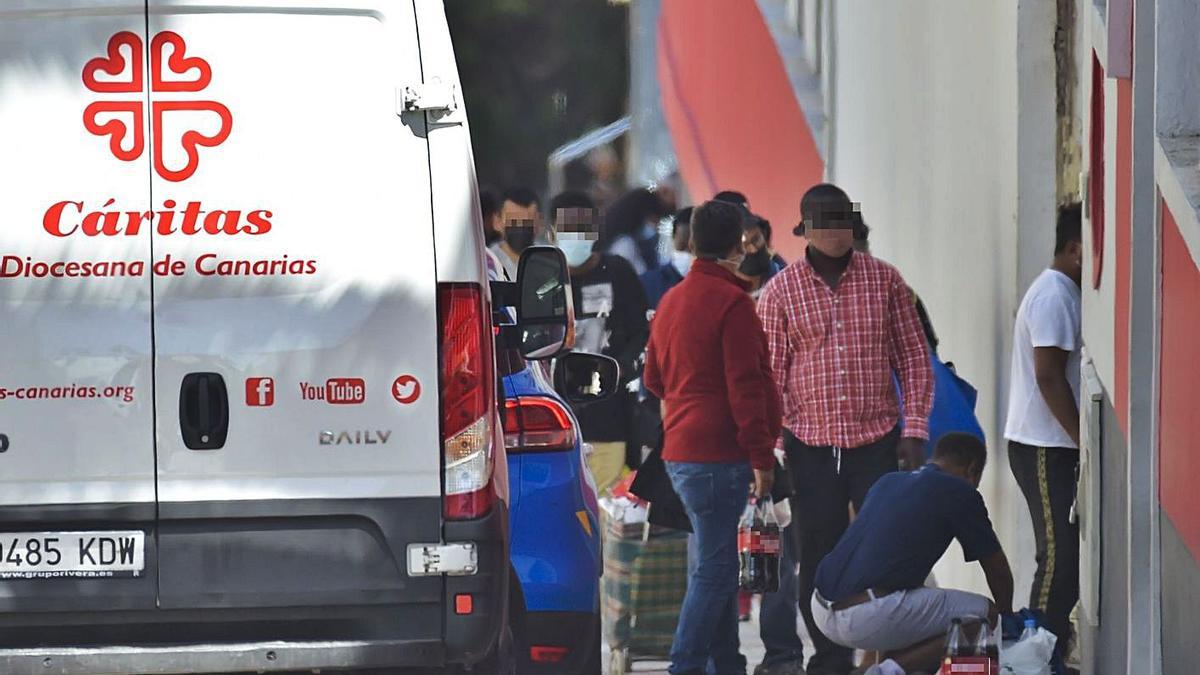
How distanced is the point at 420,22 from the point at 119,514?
4.71ft

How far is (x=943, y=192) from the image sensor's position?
12180 mm

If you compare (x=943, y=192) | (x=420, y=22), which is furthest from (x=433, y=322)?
(x=943, y=192)

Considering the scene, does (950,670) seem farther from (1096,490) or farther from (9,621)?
(9,621)

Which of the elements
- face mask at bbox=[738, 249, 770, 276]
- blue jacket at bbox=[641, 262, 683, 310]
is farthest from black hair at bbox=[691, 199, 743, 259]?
blue jacket at bbox=[641, 262, 683, 310]

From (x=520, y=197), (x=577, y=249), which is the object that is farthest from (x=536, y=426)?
(x=520, y=197)

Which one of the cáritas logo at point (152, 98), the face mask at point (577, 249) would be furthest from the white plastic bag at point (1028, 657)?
the face mask at point (577, 249)

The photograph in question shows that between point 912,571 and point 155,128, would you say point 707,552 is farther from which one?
point 155,128

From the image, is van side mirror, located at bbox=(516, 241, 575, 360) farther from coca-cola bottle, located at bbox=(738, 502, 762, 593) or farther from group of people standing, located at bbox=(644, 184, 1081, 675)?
coca-cola bottle, located at bbox=(738, 502, 762, 593)

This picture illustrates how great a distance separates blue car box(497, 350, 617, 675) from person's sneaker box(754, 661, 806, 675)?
1.79 m

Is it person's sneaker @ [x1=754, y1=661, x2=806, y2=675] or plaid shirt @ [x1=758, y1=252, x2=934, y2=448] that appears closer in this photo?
plaid shirt @ [x1=758, y1=252, x2=934, y2=448]

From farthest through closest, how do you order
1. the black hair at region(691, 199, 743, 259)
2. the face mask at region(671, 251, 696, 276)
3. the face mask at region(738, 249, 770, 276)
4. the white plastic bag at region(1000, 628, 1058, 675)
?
the face mask at region(671, 251, 696, 276) → the face mask at region(738, 249, 770, 276) → the black hair at region(691, 199, 743, 259) → the white plastic bag at region(1000, 628, 1058, 675)

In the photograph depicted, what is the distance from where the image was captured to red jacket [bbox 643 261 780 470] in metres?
8.71

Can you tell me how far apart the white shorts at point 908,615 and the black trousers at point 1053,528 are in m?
0.84

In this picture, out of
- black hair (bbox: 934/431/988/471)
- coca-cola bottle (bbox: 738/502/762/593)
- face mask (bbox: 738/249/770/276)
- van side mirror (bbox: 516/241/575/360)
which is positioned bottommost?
coca-cola bottle (bbox: 738/502/762/593)
